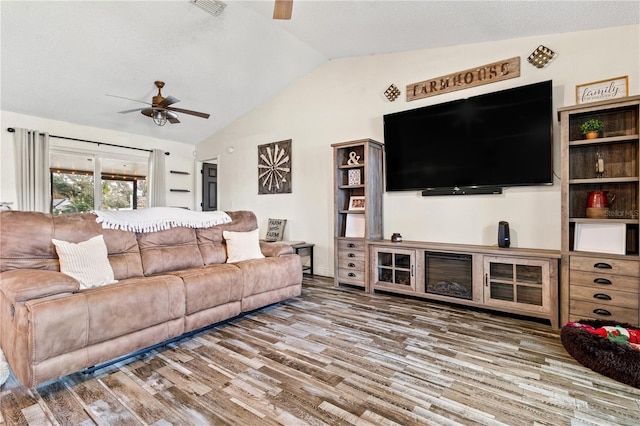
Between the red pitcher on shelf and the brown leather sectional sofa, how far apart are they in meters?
2.81

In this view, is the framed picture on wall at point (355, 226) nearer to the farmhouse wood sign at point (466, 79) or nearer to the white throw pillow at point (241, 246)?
the white throw pillow at point (241, 246)

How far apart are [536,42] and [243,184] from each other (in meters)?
4.78

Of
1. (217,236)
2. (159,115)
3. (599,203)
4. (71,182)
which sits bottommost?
(217,236)

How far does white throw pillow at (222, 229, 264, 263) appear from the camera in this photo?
11.1 ft

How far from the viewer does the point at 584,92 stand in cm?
292

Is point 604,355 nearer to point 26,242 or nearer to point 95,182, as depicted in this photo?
point 26,242

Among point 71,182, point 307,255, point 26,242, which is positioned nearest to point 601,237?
point 307,255

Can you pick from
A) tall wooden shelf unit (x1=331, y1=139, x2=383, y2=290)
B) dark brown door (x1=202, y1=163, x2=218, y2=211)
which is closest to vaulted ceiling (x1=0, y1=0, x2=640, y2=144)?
tall wooden shelf unit (x1=331, y1=139, x2=383, y2=290)

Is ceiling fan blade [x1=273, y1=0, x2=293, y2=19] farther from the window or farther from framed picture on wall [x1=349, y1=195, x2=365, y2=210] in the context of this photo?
the window

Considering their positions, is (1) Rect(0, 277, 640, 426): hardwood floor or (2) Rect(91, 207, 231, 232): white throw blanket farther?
(2) Rect(91, 207, 231, 232): white throw blanket

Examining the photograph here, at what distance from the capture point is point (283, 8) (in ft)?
7.97

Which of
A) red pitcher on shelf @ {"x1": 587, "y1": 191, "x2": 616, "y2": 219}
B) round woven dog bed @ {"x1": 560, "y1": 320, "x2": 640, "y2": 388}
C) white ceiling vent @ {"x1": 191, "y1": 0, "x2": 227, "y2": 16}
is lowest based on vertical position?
round woven dog bed @ {"x1": 560, "y1": 320, "x2": 640, "y2": 388}

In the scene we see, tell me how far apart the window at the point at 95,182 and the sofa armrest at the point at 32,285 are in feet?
13.4

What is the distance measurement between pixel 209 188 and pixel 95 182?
2166 mm
